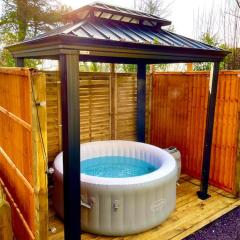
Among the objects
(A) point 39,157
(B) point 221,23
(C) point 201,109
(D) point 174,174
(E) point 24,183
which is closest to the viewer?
(A) point 39,157

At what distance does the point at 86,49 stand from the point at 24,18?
7591 millimetres

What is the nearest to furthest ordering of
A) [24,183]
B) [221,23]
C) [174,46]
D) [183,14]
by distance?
1. [24,183]
2. [174,46]
3. [221,23]
4. [183,14]

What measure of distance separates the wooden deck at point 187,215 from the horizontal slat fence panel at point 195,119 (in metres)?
0.39

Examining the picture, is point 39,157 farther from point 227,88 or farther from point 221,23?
point 221,23

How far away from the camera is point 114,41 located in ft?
A: 9.27

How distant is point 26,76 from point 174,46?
1920mm

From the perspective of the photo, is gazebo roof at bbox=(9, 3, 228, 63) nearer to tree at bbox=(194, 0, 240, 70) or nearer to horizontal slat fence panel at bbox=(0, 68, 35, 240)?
horizontal slat fence panel at bbox=(0, 68, 35, 240)

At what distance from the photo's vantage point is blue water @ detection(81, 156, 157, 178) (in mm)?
5469

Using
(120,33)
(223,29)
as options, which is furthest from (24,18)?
(120,33)

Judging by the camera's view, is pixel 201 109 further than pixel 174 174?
Yes

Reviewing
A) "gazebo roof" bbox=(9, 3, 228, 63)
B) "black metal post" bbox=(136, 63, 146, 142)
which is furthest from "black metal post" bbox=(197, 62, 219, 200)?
"black metal post" bbox=(136, 63, 146, 142)

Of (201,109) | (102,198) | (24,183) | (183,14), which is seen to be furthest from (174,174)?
(183,14)

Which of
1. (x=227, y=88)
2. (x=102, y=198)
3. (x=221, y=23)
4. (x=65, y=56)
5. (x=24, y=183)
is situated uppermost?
(x=221, y=23)

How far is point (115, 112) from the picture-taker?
575 cm
